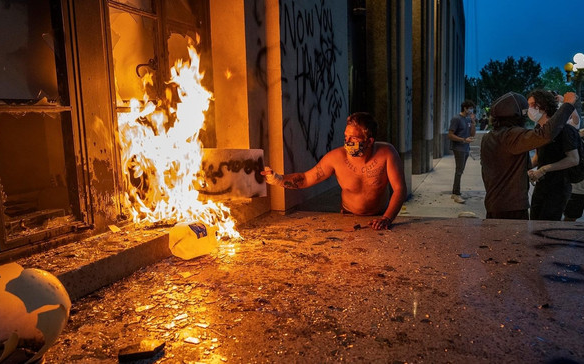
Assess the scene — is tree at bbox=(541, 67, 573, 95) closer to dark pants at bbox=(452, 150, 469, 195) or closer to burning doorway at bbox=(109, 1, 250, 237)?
dark pants at bbox=(452, 150, 469, 195)

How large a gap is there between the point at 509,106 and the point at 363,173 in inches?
62.0

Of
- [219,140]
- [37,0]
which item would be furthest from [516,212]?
[37,0]

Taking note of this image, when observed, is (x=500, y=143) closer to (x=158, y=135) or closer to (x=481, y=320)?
(x=481, y=320)

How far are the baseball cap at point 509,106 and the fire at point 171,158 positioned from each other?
280 centimetres

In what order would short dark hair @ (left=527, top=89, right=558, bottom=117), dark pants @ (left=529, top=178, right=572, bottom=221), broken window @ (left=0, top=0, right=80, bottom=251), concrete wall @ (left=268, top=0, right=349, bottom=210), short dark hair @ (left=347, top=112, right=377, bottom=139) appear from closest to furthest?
broken window @ (left=0, top=0, right=80, bottom=251)
short dark hair @ (left=347, top=112, right=377, bottom=139)
concrete wall @ (left=268, top=0, right=349, bottom=210)
dark pants @ (left=529, top=178, right=572, bottom=221)
short dark hair @ (left=527, top=89, right=558, bottom=117)

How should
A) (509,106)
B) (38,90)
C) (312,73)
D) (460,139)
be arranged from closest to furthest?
(38,90)
(509,106)
(312,73)
(460,139)

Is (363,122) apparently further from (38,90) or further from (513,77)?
(513,77)

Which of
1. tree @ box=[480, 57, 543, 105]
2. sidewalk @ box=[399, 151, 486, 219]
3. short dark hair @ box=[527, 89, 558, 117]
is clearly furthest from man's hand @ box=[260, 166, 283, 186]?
tree @ box=[480, 57, 543, 105]

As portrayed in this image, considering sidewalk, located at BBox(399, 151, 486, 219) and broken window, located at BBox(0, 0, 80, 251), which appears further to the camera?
sidewalk, located at BBox(399, 151, 486, 219)

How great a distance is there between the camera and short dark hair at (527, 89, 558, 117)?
17.2 feet

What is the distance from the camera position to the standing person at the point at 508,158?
4.39m

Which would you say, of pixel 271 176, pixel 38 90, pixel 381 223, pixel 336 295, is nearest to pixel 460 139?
pixel 381 223

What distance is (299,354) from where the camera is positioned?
194 centimetres

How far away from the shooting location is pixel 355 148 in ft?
13.5
